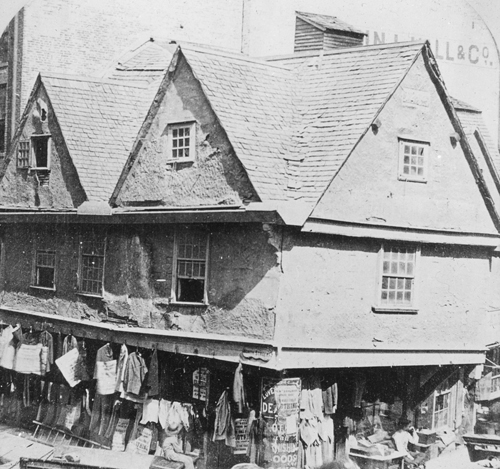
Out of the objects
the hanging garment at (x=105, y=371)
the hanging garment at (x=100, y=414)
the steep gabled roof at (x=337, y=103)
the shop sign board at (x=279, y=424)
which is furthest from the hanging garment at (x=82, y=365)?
the steep gabled roof at (x=337, y=103)

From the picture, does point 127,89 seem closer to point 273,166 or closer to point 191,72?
point 191,72

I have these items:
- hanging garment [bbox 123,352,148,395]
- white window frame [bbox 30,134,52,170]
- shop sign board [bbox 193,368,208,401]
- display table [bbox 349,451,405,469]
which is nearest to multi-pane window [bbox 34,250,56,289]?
A: white window frame [bbox 30,134,52,170]

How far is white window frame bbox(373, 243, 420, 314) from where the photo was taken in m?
18.1

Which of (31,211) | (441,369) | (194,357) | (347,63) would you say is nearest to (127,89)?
(31,211)

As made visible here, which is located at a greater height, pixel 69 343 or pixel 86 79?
pixel 86 79

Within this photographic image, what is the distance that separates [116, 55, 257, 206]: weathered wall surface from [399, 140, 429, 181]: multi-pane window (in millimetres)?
3901

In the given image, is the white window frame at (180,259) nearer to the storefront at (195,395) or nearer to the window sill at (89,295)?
the storefront at (195,395)

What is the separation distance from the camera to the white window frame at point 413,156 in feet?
60.5

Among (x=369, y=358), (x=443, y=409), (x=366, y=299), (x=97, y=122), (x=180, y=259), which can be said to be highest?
(x=97, y=122)

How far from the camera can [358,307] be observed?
17.8 metres

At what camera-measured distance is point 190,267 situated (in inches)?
735

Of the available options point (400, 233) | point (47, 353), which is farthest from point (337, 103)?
point (47, 353)

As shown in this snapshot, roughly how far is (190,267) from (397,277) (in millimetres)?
4889

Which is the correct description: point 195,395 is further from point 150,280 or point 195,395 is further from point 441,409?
point 441,409
